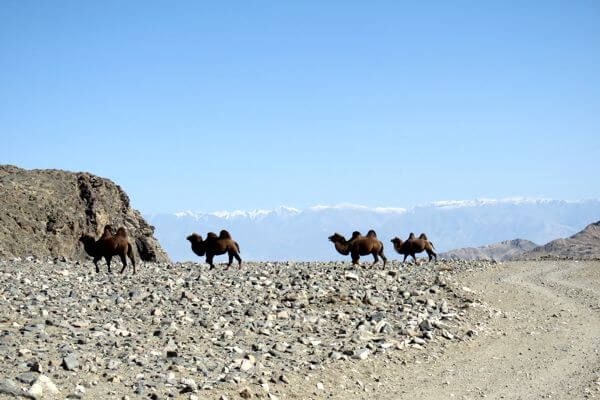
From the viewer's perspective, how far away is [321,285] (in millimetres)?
23500

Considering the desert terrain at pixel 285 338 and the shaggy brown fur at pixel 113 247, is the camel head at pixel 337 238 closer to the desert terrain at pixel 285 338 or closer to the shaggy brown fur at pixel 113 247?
the desert terrain at pixel 285 338

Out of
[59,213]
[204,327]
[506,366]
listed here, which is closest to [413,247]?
[59,213]

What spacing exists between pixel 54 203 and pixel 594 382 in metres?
30.5

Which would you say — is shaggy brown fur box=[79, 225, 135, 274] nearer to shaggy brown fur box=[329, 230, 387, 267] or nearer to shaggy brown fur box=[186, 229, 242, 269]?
shaggy brown fur box=[186, 229, 242, 269]

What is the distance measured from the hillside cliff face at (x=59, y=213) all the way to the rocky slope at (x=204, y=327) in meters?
8.90

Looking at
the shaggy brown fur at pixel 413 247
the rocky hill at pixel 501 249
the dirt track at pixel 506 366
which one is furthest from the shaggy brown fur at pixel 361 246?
the rocky hill at pixel 501 249

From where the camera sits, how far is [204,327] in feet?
55.8

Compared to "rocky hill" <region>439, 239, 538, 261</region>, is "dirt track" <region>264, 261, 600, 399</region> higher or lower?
lower

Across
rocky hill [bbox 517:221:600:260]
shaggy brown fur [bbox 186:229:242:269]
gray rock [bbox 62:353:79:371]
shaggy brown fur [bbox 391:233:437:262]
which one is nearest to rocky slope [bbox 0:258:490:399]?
gray rock [bbox 62:353:79:371]

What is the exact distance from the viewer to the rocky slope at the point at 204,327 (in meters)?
12.8

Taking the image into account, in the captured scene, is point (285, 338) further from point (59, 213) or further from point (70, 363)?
point (59, 213)

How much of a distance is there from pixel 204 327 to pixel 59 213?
22.9 meters

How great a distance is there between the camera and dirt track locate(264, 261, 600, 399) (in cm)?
1416

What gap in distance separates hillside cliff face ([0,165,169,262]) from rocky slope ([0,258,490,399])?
8.90 metres
